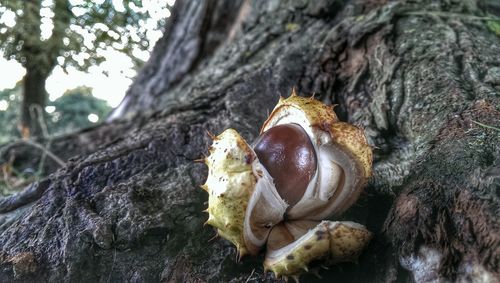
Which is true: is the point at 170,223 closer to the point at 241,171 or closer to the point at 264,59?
the point at 241,171

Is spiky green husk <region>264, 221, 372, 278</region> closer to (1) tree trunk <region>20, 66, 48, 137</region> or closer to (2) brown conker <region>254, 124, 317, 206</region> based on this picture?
(2) brown conker <region>254, 124, 317, 206</region>

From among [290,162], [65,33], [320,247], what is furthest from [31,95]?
[320,247]

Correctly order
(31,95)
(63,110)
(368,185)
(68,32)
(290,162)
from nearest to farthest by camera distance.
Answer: (290,162)
(368,185)
(68,32)
(31,95)
(63,110)

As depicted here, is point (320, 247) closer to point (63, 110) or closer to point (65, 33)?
point (65, 33)

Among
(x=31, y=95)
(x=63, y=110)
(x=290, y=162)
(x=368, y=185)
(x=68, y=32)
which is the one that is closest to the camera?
(x=290, y=162)

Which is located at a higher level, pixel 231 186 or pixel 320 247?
pixel 231 186

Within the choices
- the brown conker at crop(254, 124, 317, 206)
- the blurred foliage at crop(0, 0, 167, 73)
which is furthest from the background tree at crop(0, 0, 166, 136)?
the brown conker at crop(254, 124, 317, 206)

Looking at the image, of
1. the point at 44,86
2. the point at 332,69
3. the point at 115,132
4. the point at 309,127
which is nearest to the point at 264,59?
the point at 332,69
